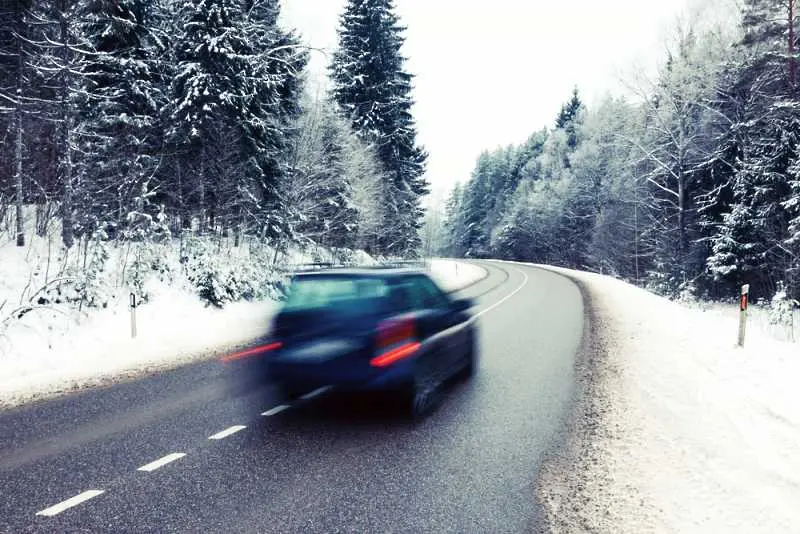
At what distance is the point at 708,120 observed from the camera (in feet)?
85.1

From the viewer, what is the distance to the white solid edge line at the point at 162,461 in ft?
13.9

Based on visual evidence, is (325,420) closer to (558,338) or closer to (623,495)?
(623,495)

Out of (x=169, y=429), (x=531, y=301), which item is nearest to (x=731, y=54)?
(x=531, y=301)

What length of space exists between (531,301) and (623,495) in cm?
1393

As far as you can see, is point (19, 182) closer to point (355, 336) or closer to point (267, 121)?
point (267, 121)

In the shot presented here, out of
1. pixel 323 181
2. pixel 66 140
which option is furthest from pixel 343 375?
pixel 323 181

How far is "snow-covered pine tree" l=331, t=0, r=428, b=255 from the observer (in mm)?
30391

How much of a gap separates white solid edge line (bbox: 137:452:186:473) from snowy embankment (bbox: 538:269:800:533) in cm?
334

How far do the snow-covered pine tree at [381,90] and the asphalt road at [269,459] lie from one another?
1019 inches

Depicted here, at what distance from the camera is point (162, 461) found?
438cm

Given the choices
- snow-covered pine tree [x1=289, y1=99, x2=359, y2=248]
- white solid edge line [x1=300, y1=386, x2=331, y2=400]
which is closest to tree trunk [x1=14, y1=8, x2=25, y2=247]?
white solid edge line [x1=300, y1=386, x2=331, y2=400]

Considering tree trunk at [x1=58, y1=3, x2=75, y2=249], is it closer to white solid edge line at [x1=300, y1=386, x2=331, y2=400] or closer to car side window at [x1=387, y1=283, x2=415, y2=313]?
white solid edge line at [x1=300, y1=386, x2=331, y2=400]

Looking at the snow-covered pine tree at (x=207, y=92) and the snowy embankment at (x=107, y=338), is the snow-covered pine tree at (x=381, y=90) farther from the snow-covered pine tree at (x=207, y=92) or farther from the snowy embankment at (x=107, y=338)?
the snowy embankment at (x=107, y=338)

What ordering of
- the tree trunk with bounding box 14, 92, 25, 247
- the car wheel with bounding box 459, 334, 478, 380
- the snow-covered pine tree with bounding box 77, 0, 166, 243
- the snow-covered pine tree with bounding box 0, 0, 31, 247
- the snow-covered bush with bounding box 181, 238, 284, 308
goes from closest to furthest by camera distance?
the car wheel with bounding box 459, 334, 478, 380 → the tree trunk with bounding box 14, 92, 25, 247 → the snow-covered pine tree with bounding box 0, 0, 31, 247 → the snow-covered bush with bounding box 181, 238, 284, 308 → the snow-covered pine tree with bounding box 77, 0, 166, 243
